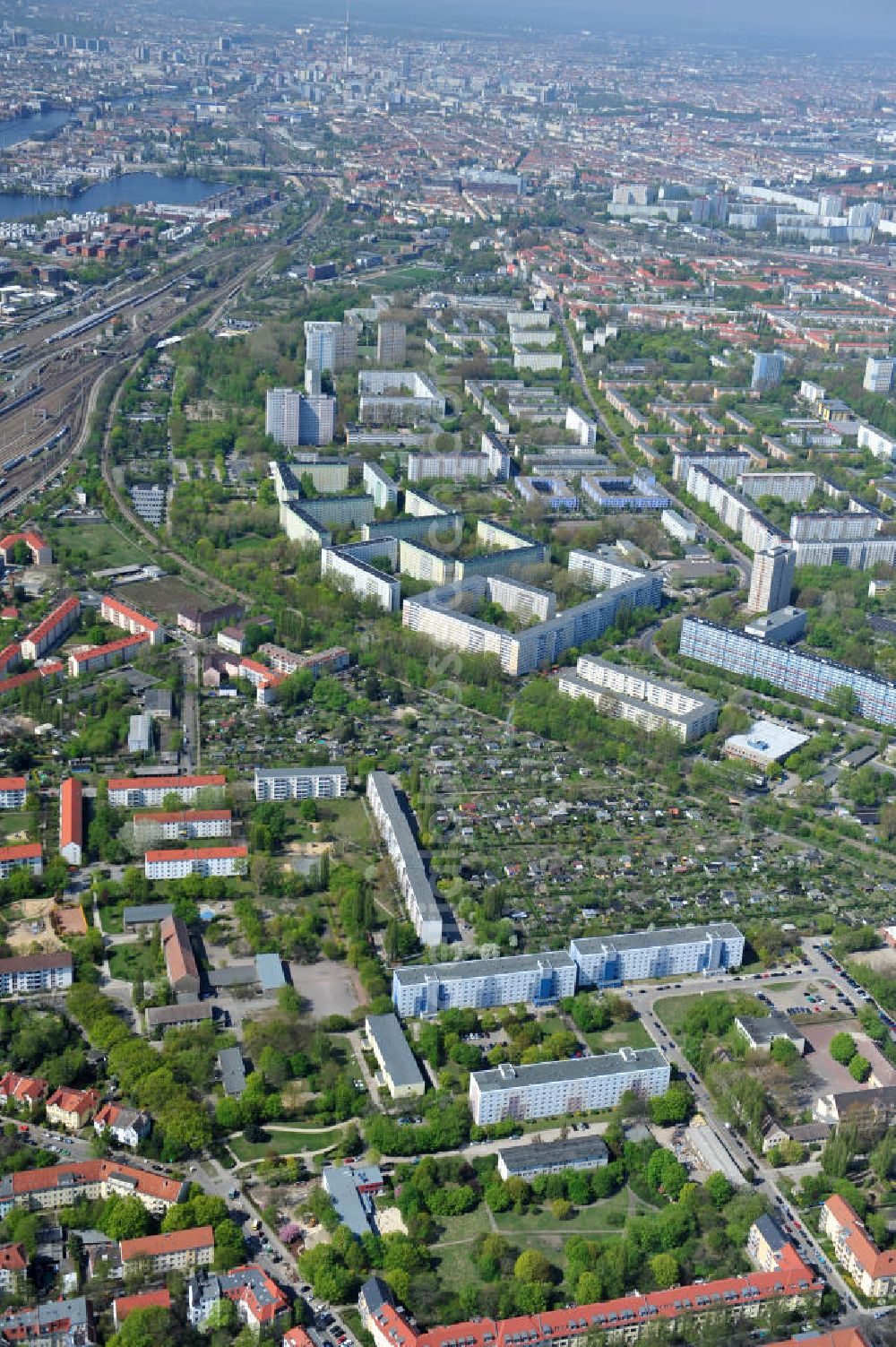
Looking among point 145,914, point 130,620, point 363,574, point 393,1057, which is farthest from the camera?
point 363,574

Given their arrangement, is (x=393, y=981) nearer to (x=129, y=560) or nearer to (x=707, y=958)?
(x=707, y=958)

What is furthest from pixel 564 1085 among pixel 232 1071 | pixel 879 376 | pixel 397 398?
pixel 879 376

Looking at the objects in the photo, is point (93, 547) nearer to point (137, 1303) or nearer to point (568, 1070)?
point (568, 1070)

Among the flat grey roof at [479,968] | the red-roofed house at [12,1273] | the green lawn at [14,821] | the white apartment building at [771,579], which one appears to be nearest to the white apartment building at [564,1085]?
the flat grey roof at [479,968]

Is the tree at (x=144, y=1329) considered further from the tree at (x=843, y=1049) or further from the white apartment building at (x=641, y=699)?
the white apartment building at (x=641, y=699)

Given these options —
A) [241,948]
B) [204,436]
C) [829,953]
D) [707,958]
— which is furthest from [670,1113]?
[204,436]

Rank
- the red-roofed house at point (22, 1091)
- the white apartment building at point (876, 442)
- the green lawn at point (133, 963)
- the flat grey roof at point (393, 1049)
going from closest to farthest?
the red-roofed house at point (22, 1091), the flat grey roof at point (393, 1049), the green lawn at point (133, 963), the white apartment building at point (876, 442)
